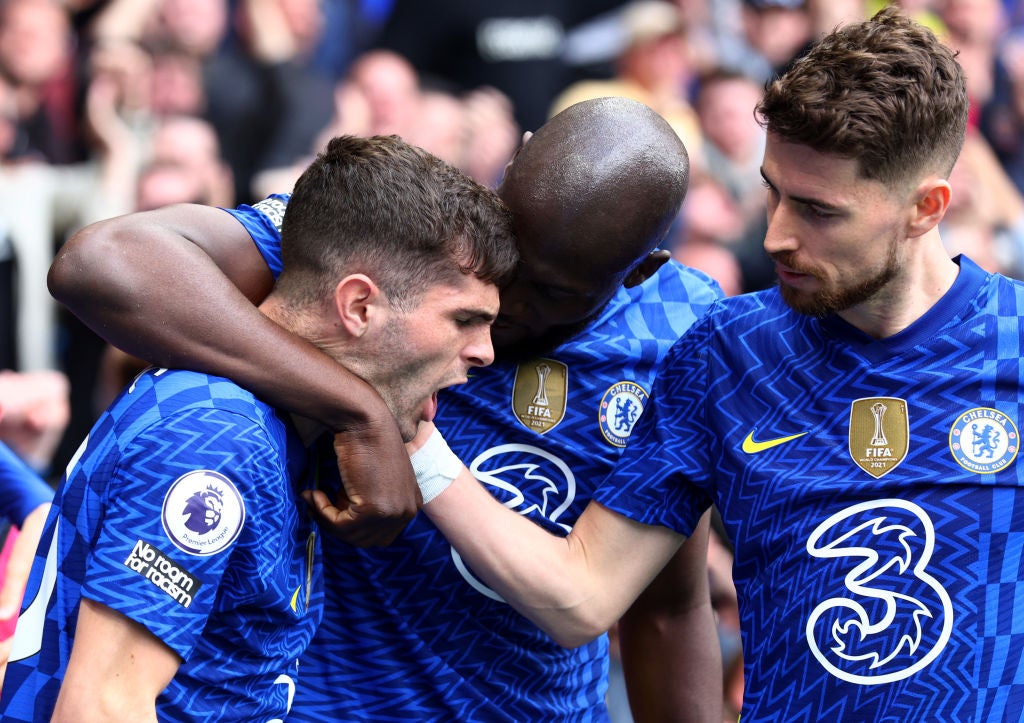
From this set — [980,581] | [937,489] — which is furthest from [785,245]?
[980,581]

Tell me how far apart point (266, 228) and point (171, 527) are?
0.73m

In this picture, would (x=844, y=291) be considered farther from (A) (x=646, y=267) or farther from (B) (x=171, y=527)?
(B) (x=171, y=527)

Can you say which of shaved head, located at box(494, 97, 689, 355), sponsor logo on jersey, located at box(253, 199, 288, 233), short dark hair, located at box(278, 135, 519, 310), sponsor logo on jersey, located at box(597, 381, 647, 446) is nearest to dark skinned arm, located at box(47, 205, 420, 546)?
short dark hair, located at box(278, 135, 519, 310)

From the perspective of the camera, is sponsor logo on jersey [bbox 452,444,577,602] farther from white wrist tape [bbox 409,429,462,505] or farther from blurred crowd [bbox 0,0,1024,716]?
blurred crowd [bbox 0,0,1024,716]

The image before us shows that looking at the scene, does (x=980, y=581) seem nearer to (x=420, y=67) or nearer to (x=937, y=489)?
(x=937, y=489)

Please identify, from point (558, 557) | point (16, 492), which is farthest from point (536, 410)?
point (16, 492)

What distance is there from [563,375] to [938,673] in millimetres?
890

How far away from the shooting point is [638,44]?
219 inches

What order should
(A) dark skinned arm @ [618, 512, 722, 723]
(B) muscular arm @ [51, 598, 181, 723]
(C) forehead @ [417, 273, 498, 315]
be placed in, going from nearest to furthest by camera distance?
(B) muscular arm @ [51, 598, 181, 723], (C) forehead @ [417, 273, 498, 315], (A) dark skinned arm @ [618, 512, 722, 723]

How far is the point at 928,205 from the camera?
202cm

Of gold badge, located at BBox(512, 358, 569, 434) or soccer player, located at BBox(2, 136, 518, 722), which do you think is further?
gold badge, located at BBox(512, 358, 569, 434)

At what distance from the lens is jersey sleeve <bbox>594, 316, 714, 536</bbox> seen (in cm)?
221

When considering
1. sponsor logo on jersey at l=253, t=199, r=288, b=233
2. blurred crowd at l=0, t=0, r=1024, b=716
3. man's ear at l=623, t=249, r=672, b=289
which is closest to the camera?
sponsor logo on jersey at l=253, t=199, r=288, b=233

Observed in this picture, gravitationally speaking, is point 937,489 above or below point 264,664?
above
